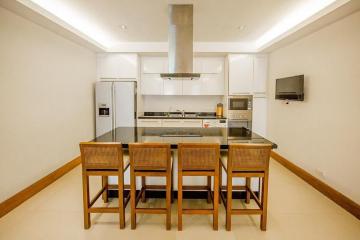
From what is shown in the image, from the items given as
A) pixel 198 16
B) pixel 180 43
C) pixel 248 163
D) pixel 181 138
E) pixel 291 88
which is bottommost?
pixel 248 163

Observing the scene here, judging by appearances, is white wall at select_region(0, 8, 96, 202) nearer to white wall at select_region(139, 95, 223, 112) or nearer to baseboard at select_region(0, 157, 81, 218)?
baseboard at select_region(0, 157, 81, 218)

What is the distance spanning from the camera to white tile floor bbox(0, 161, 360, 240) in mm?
2352

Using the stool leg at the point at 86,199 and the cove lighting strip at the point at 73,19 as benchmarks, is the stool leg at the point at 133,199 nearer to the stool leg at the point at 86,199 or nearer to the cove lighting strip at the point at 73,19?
the stool leg at the point at 86,199

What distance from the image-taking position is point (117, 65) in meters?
5.43

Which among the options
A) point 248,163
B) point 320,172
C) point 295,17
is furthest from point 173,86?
point 248,163

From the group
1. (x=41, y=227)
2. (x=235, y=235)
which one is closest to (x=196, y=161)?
(x=235, y=235)

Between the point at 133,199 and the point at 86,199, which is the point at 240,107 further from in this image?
the point at 86,199

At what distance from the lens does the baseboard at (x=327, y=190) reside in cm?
277

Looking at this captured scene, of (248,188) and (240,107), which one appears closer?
(248,188)

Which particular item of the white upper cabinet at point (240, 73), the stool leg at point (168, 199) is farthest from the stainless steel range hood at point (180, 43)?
the white upper cabinet at point (240, 73)

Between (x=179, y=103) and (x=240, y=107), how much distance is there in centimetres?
158

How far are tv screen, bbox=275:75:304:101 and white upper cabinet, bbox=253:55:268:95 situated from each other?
2.59ft

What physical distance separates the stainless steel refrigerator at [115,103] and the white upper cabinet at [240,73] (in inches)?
87.6

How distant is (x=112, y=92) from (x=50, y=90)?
1.56 m
